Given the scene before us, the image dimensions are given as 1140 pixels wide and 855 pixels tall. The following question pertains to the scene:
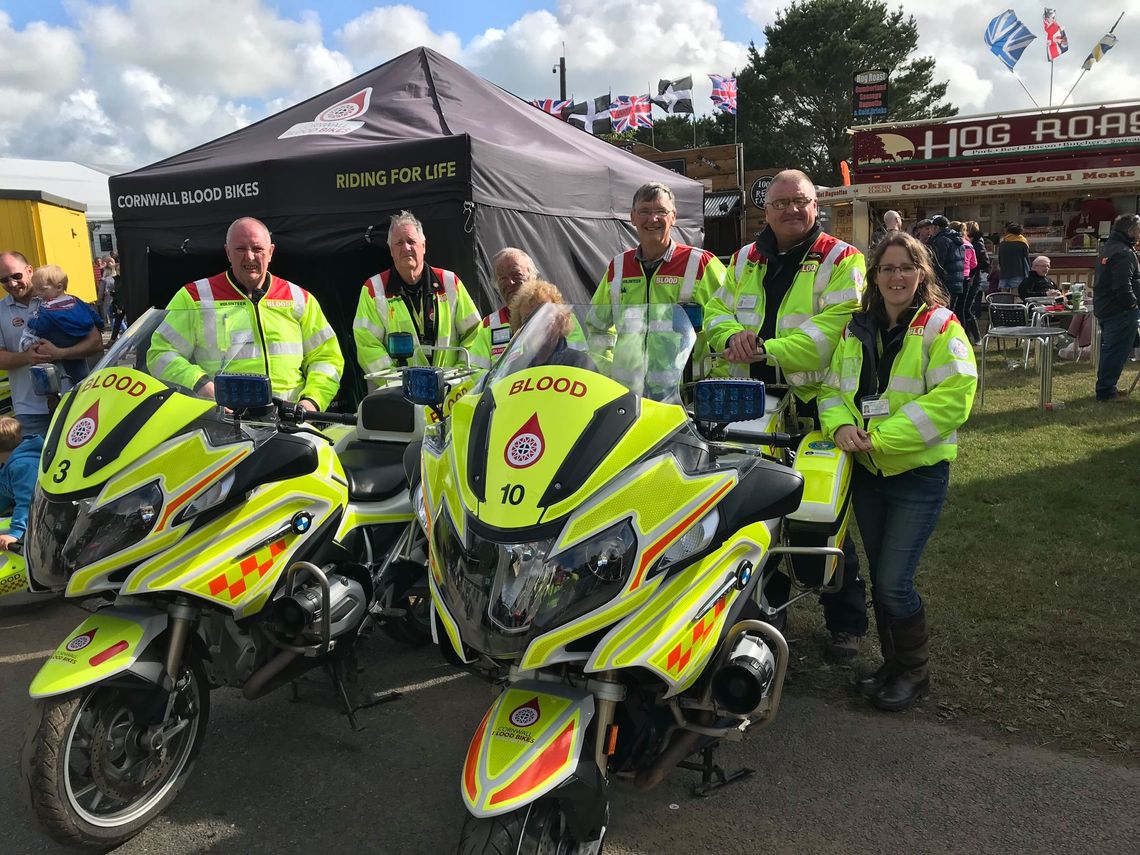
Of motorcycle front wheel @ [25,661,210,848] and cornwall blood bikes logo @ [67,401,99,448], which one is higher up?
cornwall blood bikes logo @ [67,401,99,448]

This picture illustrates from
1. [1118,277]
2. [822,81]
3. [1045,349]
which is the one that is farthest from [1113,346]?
[822,81]

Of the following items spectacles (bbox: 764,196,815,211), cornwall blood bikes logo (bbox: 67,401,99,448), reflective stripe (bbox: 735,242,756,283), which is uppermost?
spectacles (bbox: 764,196,815,211)

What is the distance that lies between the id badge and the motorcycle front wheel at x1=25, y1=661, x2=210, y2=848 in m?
2.49

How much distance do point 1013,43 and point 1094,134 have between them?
5037mm

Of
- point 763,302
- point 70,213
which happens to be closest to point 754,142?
point 70,213

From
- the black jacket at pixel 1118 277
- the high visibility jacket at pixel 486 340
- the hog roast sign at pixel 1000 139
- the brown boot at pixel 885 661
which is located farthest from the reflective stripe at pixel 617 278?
the hog roast sign at pixel 1000 139

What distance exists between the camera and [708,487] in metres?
2.18

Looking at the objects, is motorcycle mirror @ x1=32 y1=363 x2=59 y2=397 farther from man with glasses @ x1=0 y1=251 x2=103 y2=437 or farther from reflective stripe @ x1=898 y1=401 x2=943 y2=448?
reflective stripe @ x1=898 y1=401 x2=943 y2=448

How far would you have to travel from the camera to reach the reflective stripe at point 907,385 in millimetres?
3170

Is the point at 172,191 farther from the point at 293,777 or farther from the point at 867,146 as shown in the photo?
the point at 867,146

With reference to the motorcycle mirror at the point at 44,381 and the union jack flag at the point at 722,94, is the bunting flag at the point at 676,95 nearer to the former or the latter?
the union jack flag at the point at 722,94

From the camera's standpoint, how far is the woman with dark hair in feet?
10.2

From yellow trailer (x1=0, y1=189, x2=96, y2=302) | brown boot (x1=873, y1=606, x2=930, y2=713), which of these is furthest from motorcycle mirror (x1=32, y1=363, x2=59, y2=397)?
yellow trailer (x1=0, y1=189, x2=96, y2=302)

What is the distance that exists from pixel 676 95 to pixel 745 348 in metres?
24.0
